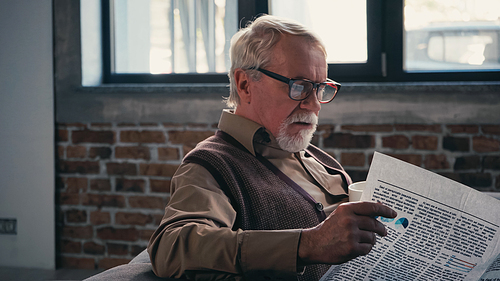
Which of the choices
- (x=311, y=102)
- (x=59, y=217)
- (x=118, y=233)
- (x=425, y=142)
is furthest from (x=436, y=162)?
(x=59, y=217)

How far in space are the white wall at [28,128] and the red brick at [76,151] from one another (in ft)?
0.28

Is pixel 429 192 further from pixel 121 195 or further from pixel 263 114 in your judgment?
pixel 121 195

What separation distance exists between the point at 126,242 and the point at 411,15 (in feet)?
6.46

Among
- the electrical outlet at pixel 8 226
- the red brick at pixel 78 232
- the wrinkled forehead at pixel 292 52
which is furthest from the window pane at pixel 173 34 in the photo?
the wrinkled forehead at pixel 292 52

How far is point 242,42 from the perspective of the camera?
123cm

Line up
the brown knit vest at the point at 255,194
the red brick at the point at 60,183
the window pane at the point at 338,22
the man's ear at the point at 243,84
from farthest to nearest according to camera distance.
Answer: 1. the red brick at the point at 60,183
2. the window pane at the point at 338,22
3. the man's ear at the point at 243,84
4. the brown knit vest at the point at 255,194

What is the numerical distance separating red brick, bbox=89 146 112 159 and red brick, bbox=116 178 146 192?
15 cm

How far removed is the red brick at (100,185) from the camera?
223 centimetres

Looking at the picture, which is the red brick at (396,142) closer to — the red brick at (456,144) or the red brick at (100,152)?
the red brick at (456,144)

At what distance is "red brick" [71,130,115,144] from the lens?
7.27 feet

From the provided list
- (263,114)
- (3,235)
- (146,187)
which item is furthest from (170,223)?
(3,235)

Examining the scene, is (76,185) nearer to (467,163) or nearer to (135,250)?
(135,250)

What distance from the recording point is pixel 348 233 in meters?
0.68

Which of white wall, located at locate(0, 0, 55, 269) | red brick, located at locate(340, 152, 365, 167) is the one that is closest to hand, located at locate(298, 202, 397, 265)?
red brick, located at locate(340, 152, 365, 167)
